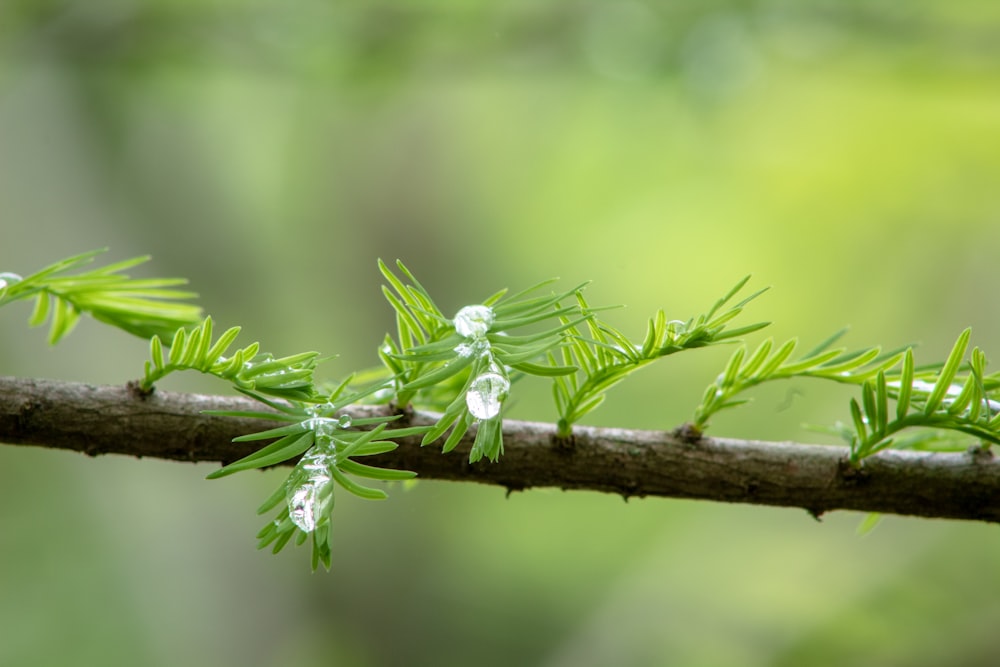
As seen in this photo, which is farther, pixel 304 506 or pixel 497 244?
pixel 497 244

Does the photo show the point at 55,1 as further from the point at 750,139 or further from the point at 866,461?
the point at 866,461

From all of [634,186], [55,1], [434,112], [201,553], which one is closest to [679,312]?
[634,186]

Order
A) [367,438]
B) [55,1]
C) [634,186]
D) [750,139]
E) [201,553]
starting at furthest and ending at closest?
[634,186] → [750,139] → [201,553] → [55,1] → [367,438]

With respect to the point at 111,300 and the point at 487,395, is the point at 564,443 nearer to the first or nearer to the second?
the point at 487,395

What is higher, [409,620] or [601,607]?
[601,607]

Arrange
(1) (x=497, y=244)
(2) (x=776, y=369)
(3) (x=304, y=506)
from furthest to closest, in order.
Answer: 1. (1) (x=497, y=244)
2. (2) (x=776, y=369)
3. (3) (x=304, y=506)

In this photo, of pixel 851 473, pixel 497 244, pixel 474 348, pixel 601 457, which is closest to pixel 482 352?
pixel 474 348
